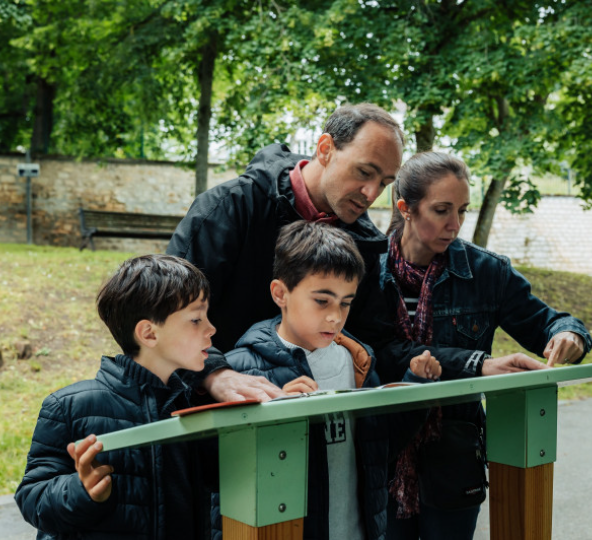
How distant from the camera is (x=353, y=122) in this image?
2389 millimetres

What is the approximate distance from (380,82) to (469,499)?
7796 mm

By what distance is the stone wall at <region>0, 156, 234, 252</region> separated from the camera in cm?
1608

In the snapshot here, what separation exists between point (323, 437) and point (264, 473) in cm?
56

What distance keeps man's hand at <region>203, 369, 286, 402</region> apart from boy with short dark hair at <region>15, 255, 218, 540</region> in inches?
2.7

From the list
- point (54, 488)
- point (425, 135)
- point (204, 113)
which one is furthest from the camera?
point (204, 113)

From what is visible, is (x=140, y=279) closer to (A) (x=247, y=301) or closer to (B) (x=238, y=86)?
(A) (x=247, y=301)

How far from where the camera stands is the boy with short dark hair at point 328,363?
200 cm

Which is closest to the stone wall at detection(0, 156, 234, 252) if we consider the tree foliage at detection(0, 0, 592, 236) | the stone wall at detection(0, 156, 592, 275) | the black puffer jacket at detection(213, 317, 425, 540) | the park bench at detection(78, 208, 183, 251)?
the stone wall at detection(0, 156, 592, 275)

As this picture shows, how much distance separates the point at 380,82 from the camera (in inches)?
375

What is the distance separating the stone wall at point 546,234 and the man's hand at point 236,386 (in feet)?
50.3

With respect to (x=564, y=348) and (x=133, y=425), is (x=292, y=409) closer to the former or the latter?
(x=133, y=425)

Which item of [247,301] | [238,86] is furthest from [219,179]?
[247,301]

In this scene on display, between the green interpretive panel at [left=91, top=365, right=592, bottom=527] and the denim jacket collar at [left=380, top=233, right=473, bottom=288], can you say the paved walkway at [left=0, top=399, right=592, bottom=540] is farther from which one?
the green interpretive panel at [left=91, top=365, right=592, bottom=527]

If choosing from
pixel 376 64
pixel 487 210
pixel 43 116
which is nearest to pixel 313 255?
pixel 376 64
